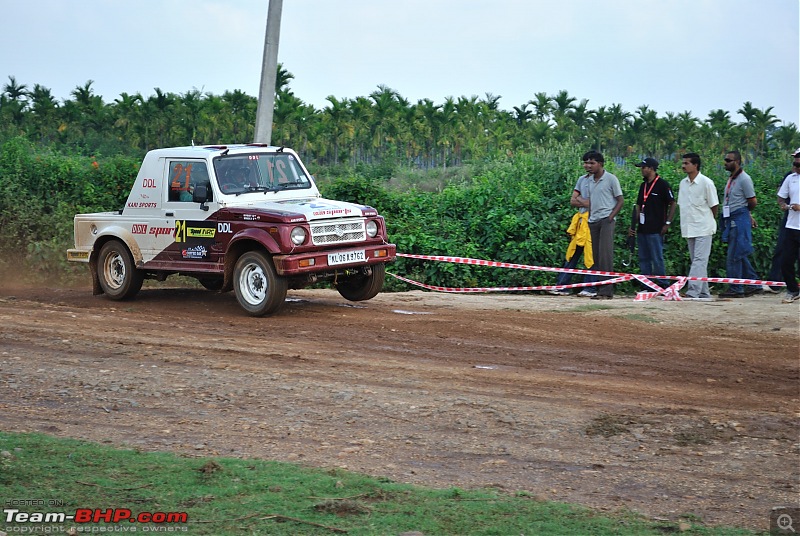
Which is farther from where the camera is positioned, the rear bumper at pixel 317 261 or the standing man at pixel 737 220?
the standing man at pixel 737 220

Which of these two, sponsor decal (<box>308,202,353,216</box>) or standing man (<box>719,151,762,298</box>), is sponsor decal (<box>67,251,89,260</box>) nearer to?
sponsor decal (<box>308,202,353,216</box>)

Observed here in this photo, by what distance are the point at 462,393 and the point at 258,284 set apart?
480cm

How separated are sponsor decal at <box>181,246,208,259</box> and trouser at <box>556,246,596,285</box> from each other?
228 inches

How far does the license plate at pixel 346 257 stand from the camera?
40.0ft

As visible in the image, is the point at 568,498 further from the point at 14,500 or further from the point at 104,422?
the point at 104,422

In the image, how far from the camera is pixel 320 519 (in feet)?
17.6

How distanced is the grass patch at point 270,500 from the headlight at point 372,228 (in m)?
6.63

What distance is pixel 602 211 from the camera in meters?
14.6

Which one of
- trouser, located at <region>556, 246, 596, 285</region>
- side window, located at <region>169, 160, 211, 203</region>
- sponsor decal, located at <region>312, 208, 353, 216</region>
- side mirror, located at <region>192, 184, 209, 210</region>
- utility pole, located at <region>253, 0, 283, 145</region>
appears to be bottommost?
trouser, located at <region>556, 246, 596, 285</region>

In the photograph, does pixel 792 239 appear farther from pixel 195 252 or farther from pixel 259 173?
pixel 195 252

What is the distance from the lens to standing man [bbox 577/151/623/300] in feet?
47.9

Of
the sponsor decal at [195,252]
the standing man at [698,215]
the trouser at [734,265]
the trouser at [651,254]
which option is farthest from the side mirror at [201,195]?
the trouser at [734,265]

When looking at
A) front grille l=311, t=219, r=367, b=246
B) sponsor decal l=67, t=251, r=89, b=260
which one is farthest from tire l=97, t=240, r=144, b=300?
front grille l=311, t=219, r=367, b=246

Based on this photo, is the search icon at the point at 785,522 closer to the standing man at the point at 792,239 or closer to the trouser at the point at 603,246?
the standing man at the point at 792,239
